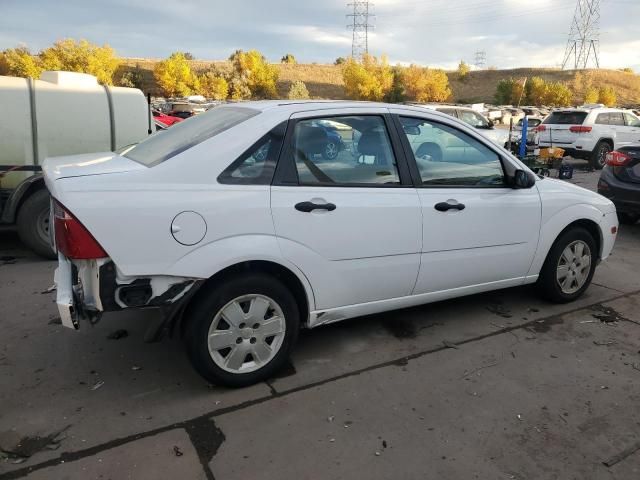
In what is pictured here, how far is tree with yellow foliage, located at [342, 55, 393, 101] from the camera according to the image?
6756cm

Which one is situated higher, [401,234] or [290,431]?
[401,234]

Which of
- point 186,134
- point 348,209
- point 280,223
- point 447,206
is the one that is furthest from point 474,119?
point 280,223

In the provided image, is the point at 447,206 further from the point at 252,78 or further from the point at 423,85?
the point at 252,78

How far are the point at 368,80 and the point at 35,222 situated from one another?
65.9 m

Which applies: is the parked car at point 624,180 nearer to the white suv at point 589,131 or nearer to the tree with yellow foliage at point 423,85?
the white suv at point 589,131

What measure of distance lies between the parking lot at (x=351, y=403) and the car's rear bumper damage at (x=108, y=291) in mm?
593

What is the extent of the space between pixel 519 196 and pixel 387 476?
7.92 ft

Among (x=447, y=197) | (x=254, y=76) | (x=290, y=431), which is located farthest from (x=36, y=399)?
(x=254, y=76)

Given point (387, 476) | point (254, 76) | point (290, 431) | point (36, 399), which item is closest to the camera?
point (387, 476)

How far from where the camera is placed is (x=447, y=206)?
3.52 meters

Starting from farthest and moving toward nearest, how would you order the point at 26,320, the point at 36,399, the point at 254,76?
the point at 254,76 → the point at 26,320 → the point at 36,399

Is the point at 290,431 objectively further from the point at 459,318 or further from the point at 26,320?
the point at 26,320

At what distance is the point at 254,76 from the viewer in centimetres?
7306

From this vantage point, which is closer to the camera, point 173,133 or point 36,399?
point 36,399
